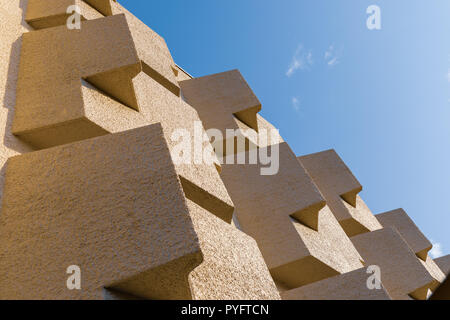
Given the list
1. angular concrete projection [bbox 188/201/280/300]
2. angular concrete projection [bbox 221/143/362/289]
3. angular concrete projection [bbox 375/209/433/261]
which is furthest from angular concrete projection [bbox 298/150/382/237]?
angular concrete projection [bbox 188/201/280/300]

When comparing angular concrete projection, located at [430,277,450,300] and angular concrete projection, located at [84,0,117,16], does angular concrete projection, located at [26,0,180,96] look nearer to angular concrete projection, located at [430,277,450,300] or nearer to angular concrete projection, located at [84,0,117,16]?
angular concrete projection, located at [84,0,117,16]

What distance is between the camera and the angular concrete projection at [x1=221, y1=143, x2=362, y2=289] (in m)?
1.34

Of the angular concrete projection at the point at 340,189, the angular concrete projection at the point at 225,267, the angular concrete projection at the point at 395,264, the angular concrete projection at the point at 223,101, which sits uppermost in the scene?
the angular concrete projection at the point at 223,101

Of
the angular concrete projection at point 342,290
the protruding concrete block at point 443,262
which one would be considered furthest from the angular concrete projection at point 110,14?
the protruding concrete block at point 443,262

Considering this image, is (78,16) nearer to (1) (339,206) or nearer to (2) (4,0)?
(2) (4,0)

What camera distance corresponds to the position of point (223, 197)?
1075 millimetres

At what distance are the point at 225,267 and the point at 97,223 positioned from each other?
0.31m

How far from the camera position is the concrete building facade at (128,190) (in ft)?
2.07

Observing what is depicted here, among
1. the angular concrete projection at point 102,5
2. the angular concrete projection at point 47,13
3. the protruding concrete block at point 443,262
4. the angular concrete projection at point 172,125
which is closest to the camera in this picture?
the angular concrete projection at point 172,125

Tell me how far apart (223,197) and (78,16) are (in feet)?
2.37

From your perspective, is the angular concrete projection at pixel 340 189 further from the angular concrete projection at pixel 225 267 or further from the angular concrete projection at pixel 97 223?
the angular concrete projection at pixel 97 223

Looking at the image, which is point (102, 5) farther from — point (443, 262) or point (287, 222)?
point (443, 262)

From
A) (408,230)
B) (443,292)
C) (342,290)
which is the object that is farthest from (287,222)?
(408,230)
